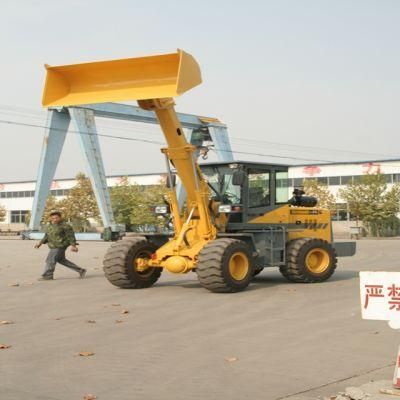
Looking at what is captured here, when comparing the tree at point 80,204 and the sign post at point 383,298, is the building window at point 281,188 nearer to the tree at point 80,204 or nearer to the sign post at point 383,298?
the sign post at point 383,298

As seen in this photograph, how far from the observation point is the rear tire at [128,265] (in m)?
14.6

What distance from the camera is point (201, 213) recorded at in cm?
1453

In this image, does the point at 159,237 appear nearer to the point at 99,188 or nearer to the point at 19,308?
the point at 19,308

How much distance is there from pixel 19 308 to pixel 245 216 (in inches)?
213

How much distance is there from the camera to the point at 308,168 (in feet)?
261

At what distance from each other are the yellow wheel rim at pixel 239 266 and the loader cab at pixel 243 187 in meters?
1.22

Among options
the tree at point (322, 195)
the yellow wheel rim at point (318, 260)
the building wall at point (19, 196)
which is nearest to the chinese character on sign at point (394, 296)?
the yellow wheel rim at point (318, 260)

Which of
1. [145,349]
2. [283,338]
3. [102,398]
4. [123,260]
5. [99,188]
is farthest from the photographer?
[99,188]

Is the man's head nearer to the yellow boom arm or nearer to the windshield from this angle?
the yellow boom arm

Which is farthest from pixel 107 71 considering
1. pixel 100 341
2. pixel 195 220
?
pixel 100 341

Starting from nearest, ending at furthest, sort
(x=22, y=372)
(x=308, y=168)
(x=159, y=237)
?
1. (x=22, y=372)
2. (x=159, y=237)
3. (x=308, y=168)

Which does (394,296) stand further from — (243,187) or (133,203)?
(133,203)

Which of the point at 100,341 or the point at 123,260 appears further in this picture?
the point at 123,260

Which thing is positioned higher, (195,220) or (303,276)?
(195,220)
